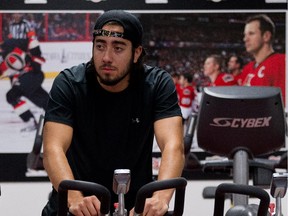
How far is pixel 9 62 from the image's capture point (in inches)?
218

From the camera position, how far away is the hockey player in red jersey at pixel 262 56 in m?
5.66

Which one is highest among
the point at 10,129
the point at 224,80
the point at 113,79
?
the point at 113,79

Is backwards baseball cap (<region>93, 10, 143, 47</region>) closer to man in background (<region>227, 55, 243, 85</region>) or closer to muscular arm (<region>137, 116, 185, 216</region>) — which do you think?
muscular arm (<region>137, 116, 185, 216</region>)

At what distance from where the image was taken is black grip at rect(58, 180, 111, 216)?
6.56 feet

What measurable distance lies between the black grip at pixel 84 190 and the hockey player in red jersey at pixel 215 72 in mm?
3638

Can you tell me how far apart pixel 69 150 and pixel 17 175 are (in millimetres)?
2722

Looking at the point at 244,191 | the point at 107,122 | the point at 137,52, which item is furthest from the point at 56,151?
the point at 244,191

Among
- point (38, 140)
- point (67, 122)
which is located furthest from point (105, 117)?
point (38, 140)

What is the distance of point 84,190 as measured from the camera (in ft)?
6.56

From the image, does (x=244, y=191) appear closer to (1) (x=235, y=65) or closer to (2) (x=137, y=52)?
(2) (x=137, y=52)

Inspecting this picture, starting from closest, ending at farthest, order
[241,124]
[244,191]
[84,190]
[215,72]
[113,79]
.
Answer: [84,190]
[244,191]
[113,79]
[241,124]
[215,72]

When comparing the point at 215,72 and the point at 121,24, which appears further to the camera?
the point at 215,72

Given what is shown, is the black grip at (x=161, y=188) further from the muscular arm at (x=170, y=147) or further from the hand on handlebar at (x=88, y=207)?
the muscular arm at (x=170, y=147)

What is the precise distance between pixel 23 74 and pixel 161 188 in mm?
3690
